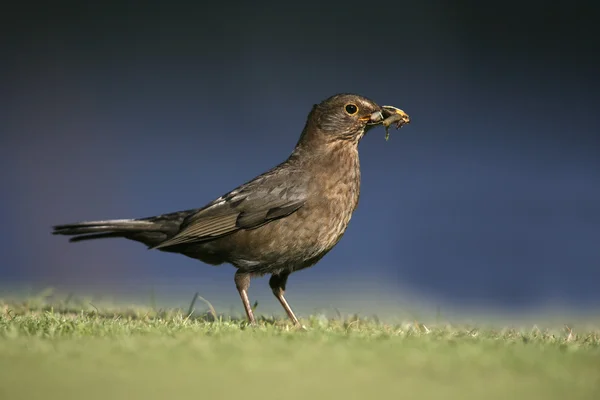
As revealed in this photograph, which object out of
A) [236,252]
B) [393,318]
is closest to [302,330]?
[236,252]

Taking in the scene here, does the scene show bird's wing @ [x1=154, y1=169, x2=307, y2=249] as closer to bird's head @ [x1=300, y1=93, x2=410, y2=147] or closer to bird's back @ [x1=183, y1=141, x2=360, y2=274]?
bird's back @ [x1=183, y1=141, x2=360, y2=274]

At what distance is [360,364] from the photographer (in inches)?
169

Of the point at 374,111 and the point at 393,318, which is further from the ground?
the point at 374,111

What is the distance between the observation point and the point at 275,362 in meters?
4.25

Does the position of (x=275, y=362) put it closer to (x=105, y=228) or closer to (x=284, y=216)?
(x=284, y=216)

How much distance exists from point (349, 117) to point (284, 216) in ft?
3.73

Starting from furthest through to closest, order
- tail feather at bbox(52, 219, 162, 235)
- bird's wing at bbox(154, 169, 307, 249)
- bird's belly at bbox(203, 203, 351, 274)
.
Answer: tail feather at bbox(52, 219, 162, 235), bird's wing at bbox(154, 169, 307, 249), bird's belly at bbox(203, 203, 351, 274)

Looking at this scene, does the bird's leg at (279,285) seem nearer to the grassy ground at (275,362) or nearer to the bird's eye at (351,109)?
the grassy ground at (275,362)

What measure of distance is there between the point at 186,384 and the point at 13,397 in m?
0.79

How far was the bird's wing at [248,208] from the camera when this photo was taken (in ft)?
21.0

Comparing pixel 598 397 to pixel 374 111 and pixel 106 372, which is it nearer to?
pixel 106 372

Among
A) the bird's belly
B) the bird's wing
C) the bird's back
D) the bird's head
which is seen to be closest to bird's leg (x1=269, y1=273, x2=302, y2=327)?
the bird's back

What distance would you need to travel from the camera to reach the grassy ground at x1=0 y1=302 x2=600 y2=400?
3.62m

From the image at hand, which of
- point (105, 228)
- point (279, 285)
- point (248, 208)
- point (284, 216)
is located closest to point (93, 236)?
point (105, 228)
